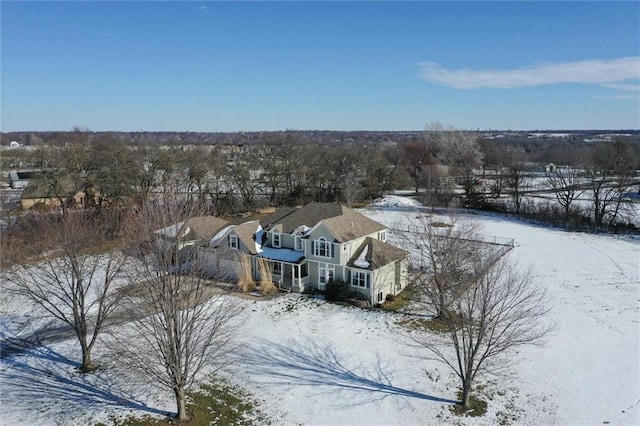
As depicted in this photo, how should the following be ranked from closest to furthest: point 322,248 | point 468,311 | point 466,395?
point 466,395 < point 468,311 < point 322,248

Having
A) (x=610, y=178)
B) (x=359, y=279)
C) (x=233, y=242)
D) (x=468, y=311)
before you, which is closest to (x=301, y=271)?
(x=359, y=279)

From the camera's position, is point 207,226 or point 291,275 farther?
point 207,226

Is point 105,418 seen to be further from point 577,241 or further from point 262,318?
point 577,241

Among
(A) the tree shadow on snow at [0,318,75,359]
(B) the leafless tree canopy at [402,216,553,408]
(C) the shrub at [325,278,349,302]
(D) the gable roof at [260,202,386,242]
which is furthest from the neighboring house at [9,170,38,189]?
(B) the leafless tree canopy at [402,216,553,408]

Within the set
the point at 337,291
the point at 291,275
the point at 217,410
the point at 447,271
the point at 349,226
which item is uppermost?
the point at 349,226

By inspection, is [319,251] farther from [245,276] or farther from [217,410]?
[217,410]

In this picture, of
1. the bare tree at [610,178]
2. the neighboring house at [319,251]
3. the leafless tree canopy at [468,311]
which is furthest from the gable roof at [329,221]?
the bare tree at [610,178]

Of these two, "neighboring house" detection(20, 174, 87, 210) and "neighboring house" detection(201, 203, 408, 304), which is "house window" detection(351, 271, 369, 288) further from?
"neighboring house" detection(20, 174, 87, 210)
